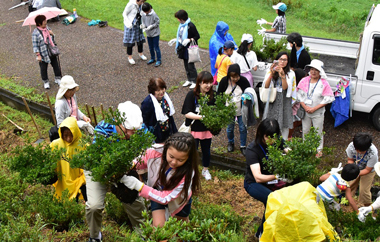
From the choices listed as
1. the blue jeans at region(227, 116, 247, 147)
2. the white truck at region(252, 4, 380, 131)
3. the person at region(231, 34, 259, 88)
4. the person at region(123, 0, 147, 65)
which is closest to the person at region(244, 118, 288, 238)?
the blue jeans at region(227, 116, 247, 147)

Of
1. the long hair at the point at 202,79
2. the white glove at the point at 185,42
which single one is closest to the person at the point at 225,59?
the long hair at the point at 202,79

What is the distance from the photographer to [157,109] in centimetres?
570

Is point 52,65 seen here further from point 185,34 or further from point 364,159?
point 364,159

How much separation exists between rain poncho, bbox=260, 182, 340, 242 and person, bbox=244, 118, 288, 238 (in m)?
0.96

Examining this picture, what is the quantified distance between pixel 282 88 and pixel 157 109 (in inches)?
93.1

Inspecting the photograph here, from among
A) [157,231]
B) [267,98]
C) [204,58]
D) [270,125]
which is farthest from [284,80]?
[204,58]

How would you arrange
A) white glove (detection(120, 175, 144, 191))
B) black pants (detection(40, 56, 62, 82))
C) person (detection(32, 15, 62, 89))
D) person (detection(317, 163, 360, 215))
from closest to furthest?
white glove (detection(120, 175, 144, 191))
person (detection(317, 163, 360, 215))
person (detection(32, 15, 62, 89))
black pants (detection(40, 56, 62, 82))

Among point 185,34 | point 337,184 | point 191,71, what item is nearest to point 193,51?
point 185,34

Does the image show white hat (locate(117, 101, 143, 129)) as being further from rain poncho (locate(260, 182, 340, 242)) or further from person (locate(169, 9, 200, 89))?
person (locate(169, 9, 200, 89))

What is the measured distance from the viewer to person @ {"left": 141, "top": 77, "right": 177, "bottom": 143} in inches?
223

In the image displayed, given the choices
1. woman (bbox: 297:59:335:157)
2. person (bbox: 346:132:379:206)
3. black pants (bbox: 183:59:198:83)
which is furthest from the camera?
black pants (bbox: 183:59:198:83)

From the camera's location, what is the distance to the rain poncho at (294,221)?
3191mm

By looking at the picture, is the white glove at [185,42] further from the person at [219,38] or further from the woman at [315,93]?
the woman at [315,93]

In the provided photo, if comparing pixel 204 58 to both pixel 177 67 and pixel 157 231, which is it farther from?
pixel 157 231
